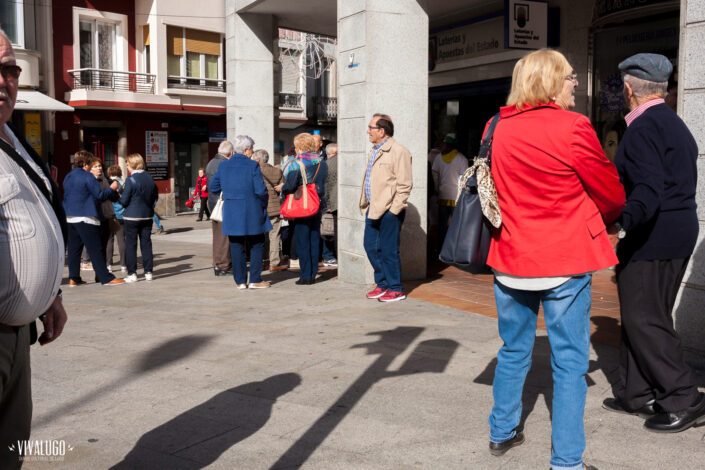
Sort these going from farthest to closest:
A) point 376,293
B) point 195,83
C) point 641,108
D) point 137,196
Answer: point 195,83 < point 137,196 < point 376,293 < point 641,108

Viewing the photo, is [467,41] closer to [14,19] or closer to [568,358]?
[568,358]

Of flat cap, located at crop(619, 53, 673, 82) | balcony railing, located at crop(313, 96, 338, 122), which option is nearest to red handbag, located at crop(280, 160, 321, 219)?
flat cap, located at crop(619, 53, 673, 82)

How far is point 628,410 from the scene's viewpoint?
4445 millimetres

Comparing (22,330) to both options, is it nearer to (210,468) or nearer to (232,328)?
(210,468)

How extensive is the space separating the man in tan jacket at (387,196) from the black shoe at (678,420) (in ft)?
13.1

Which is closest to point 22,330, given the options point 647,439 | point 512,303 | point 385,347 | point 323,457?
point 323,457

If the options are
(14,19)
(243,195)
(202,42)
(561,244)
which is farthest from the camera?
(202,42)

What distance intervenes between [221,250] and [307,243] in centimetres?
180

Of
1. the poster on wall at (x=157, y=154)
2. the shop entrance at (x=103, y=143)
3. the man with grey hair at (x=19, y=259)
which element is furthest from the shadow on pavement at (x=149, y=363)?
the poster on wall at (x=157, y=154)

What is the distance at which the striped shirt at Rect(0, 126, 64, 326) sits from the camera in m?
2.29

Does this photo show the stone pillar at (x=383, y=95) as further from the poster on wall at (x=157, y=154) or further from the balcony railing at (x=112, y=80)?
the poster on wall at (x=157, y=154)

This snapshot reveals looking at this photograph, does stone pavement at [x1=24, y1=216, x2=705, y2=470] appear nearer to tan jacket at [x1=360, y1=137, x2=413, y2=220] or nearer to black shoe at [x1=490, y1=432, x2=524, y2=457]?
black shoe at [x1=490, y1=432, x2=524, y2=457]

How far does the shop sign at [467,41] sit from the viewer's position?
42.6ft

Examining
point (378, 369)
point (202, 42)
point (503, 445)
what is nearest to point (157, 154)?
point (202, 42)
